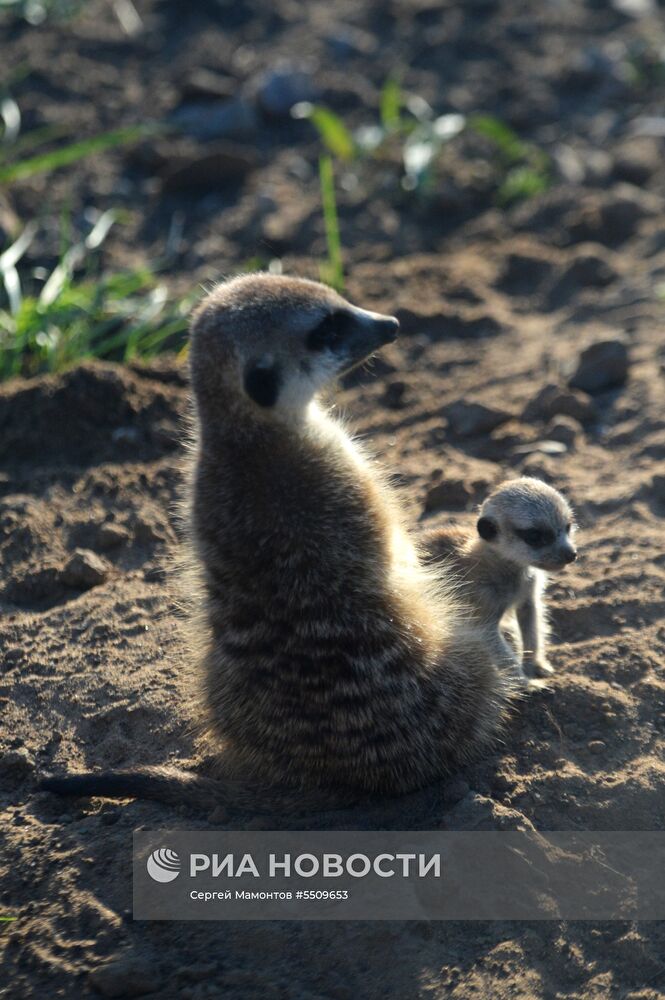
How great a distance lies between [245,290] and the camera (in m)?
3.48

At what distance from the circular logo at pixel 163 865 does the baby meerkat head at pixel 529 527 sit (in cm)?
143

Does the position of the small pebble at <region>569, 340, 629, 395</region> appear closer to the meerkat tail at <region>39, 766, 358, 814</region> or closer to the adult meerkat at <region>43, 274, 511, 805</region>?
the adult meerkat at <region>43, 274, 511, 805</region>

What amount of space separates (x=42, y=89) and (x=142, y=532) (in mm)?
4654

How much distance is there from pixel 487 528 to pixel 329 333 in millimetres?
828

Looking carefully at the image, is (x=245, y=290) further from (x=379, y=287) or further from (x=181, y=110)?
(x=181, y=110)

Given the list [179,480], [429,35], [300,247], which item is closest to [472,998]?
[179,480]

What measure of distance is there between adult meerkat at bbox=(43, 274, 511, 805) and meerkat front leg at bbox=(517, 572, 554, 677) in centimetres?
27

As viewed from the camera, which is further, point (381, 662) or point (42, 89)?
point (42, 89)

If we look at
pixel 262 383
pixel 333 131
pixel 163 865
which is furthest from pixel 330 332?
pixel 333 131

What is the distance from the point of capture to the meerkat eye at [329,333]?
11.3 feet

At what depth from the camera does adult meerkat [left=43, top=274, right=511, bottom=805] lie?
121 inches

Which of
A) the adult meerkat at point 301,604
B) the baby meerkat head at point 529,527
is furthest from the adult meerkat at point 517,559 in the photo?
the adult meerkat at point 301,604

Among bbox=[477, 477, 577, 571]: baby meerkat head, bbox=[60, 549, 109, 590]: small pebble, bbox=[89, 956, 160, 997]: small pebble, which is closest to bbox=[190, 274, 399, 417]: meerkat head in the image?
bbox=[477, 477, 577, 571]: baby meerkat head

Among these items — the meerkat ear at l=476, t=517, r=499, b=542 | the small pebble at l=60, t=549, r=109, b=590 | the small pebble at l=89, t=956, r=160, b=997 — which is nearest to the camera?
the small pebble at l=89, t=956, r=160, b=997
